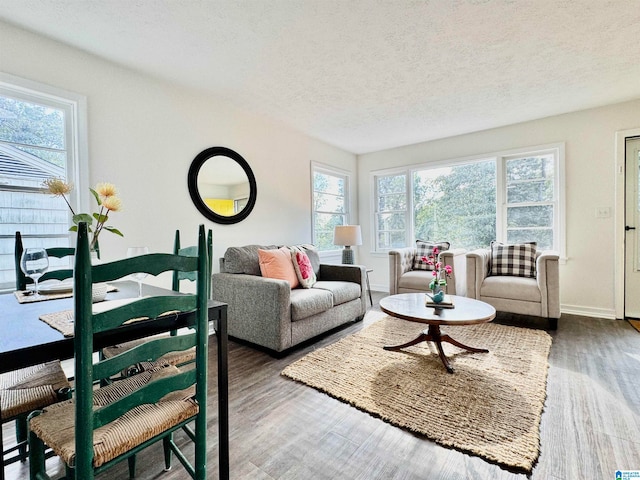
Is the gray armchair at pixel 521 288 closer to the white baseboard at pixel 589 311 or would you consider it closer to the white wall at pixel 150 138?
the white baseboard at pixel 589 311

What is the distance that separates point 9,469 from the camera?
1.34m

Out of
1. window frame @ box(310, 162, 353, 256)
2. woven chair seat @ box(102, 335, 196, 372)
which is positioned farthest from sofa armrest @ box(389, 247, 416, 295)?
woven chair seat @ box(102, 335, 196, 372)

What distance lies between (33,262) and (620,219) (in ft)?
16.8

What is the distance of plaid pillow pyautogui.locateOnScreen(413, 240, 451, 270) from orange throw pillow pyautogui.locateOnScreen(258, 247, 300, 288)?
1.93 meters

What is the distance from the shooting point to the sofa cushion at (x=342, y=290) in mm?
3024

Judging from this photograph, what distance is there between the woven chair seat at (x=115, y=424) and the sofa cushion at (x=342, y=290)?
195 cm

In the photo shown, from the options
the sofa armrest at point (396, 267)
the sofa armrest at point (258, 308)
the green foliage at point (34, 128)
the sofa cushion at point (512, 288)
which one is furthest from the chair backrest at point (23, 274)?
the sofa cushion at point (512, 288)

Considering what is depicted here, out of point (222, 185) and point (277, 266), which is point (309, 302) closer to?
point (277, 266)

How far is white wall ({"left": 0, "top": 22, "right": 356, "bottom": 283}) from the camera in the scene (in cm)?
219

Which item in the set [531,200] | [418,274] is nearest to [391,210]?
[418,274]

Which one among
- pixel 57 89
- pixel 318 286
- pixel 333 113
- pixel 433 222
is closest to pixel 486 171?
pixel 433 222

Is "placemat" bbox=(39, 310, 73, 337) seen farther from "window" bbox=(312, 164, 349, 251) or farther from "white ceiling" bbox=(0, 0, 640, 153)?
"window" bbox=(312, 164, 349, 251)

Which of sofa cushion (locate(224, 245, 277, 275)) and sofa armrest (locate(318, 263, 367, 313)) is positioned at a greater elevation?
sofa cushion (locate(224, 245, 277, 275))

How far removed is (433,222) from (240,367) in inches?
141
